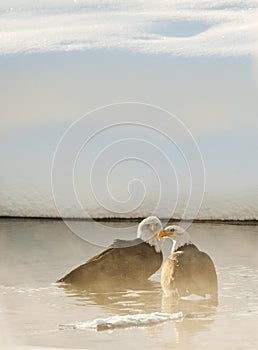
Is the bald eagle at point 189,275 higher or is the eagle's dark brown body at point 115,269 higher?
the eagle's dark brown body at point 115,269

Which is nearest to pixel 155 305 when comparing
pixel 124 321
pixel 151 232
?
pixel 124 321

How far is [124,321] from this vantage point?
2.80 metres

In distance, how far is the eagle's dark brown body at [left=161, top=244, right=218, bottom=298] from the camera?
3191mm

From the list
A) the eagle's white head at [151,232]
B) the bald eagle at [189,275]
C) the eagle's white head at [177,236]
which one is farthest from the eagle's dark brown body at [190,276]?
the eagle's white head at [151,232]

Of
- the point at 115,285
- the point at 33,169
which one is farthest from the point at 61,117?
the point at 115,285

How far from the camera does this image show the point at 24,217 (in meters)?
4.73

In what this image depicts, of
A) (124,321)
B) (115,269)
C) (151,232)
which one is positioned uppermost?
(151,232)

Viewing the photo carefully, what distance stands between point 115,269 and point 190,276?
1.13ft

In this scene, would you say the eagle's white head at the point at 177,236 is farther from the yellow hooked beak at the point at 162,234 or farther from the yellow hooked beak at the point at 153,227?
the yellow hooked beak at the point at 153,227

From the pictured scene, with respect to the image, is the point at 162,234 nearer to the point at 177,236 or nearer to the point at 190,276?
the point at 177,236

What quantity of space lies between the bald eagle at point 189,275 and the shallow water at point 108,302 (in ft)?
0.18

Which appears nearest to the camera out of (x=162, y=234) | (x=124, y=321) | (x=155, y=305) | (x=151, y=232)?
Answer: (x=124, y=321)

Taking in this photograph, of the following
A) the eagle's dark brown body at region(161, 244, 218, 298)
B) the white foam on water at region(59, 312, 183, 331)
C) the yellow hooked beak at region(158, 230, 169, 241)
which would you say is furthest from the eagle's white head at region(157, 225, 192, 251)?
the white foam on water at region(59, 312, 183, 331)

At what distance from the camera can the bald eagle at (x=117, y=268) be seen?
341 centimetres
